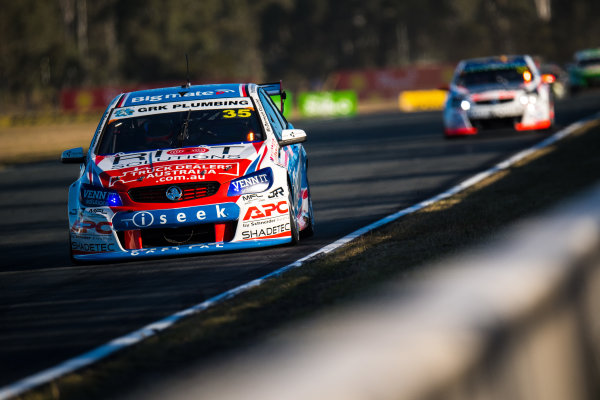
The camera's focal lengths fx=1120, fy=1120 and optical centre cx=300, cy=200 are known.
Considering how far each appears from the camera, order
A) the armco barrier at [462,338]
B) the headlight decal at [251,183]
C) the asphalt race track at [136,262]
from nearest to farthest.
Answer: the armco barrier at [462,338], the asphalt race track at [136,262], the headlight decal at [251,183]

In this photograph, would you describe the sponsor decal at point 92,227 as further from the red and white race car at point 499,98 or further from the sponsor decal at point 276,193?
the red and white race car at point 499,98

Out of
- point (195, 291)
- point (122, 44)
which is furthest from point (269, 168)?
point (122, 44)

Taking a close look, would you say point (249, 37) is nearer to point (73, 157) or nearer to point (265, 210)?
point (73, 157)

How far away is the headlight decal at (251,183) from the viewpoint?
30.0 ft

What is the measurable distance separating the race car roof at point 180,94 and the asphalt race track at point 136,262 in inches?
61.7

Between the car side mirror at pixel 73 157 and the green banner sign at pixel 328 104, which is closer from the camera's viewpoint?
the car side mirror at pixel 73 157

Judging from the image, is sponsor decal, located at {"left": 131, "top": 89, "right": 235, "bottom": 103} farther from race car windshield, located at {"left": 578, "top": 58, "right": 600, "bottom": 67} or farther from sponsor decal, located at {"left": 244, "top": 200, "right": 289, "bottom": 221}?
race car windshield, located at {"left": 578, "top": 58, "right": 600, "bottom": 67}

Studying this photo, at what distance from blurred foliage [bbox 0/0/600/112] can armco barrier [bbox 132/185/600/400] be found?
68101 mm

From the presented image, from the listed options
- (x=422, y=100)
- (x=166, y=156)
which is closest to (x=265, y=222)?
(x=166, y=156)

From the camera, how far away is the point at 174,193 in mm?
9164

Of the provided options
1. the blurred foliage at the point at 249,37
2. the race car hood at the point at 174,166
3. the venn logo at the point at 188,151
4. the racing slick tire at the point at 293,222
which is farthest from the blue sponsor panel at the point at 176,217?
the blurred foliage at the point at 249,37

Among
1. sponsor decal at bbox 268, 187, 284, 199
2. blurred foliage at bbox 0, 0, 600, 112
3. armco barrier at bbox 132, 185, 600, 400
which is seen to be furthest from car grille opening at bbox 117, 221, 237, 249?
blurred foliage at bbox 0, 0, 600, 112

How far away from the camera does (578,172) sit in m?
14.2

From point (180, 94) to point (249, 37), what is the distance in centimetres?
9795
